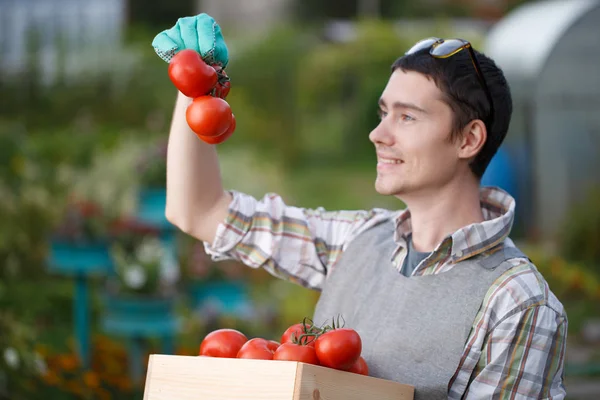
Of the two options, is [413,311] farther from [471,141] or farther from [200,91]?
[200,91]

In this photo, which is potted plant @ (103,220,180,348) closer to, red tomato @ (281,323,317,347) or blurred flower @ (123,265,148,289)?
blurred flower @ (123,265,148,289)

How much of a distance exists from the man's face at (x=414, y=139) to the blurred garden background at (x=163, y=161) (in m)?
2.36

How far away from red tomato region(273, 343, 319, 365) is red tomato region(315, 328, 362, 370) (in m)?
0.02

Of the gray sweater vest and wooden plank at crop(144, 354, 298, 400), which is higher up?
the gray sweater vest

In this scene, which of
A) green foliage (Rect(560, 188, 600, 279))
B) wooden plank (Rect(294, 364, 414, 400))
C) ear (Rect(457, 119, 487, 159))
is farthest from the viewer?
green foliage (Rect(560, 188, 600, 279))

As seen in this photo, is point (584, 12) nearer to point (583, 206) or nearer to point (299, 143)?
point (583, 206)

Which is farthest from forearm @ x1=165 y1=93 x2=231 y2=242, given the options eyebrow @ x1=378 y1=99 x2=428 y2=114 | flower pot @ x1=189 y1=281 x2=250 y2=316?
flower pot @ x1=189 y1=281 x2=250 y2=316

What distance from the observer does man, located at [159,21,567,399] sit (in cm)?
204

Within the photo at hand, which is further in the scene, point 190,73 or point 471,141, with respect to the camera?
point 471,141

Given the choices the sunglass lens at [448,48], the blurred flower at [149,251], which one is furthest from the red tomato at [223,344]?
the blurred flower at [149,251]

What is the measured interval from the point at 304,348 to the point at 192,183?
59cm

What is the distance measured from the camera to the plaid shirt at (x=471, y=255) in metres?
2.01

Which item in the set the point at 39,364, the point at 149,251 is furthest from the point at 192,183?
the point at 149,251

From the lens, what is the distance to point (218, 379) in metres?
1.83
